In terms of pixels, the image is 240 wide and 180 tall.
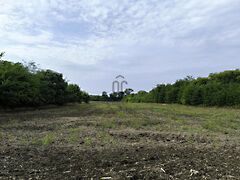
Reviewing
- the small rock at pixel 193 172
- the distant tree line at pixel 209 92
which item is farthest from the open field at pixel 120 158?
the distant tree line at pixel 209 92

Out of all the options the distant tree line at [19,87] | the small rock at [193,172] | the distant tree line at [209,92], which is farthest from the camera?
the distant tree line at [209,92]

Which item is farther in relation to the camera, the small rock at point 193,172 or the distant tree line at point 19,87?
the distant tree line at point 19,87

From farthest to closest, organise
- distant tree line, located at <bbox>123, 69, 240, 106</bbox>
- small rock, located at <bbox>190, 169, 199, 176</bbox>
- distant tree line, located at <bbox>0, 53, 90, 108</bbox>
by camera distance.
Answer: distant tree line, located at <bbox>123, 69, 240, 106</bbox> → distant tree line, located at <bbox>0, 53, 90, 108</bbox> → small rock, located at <bbox>190, 169, 199, 176</bbox>

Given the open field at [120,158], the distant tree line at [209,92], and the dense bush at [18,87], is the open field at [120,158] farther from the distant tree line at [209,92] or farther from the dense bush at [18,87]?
the distant tree line at [209,92]

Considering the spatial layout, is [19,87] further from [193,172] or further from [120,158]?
[193,172]

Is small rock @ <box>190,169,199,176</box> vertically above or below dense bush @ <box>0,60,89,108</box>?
below

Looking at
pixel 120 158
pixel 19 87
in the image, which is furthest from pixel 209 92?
pixel 120 158

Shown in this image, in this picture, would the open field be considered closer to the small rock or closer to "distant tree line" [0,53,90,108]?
the small rock

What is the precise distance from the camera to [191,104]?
113ft

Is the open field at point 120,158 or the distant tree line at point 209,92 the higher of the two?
the distant tree line at point 209,92

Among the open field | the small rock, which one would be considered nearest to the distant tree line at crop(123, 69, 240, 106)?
the open field

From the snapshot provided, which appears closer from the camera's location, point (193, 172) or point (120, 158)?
point (193, 172)

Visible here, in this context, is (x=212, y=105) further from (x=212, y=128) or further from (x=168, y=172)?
(x=168, y=172)

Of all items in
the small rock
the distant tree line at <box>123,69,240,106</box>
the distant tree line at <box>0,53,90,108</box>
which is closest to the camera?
the small rock
